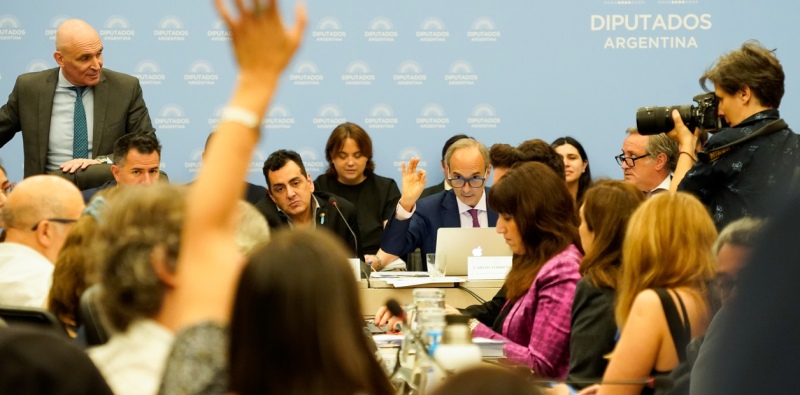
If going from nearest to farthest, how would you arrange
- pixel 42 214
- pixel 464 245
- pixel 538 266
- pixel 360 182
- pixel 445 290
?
1. pixel 42 214
2. pixel 538 266
3. pixel 445 290
4. pixel 464 245
5. pixel 360 182

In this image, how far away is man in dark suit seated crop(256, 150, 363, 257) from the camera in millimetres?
5641

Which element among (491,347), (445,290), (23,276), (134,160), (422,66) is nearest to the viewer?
(23,276)

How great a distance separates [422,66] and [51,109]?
98.9 inches

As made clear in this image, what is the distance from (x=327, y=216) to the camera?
584 cm

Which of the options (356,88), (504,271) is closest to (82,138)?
(356,88)

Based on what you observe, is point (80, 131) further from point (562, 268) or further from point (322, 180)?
point (562, 268)

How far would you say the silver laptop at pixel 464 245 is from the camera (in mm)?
5000

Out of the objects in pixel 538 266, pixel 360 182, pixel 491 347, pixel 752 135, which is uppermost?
pixel 752 135

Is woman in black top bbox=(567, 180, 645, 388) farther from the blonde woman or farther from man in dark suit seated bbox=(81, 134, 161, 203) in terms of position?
man in dark suit seated bbox=(81, 134, 161, 203)

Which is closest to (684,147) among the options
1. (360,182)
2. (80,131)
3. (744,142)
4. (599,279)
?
(744,142)

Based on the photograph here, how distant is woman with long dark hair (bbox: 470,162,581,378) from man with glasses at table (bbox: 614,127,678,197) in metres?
2.54

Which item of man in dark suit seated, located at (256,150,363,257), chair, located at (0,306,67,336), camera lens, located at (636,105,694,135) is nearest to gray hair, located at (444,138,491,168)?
man in dark suit seated, located at (256,150,363,257)

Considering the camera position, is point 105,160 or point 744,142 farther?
point 105,160

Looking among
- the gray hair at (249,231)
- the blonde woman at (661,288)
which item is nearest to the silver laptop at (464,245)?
the blonde woman at (661,288)
